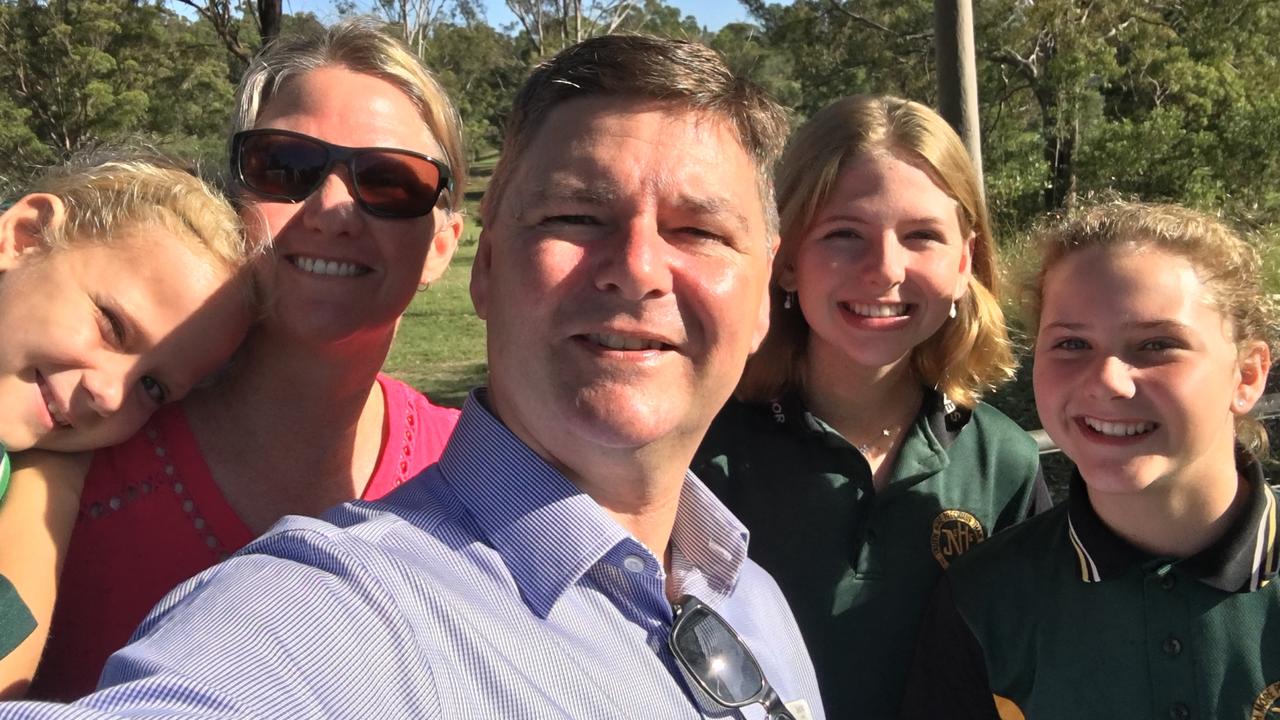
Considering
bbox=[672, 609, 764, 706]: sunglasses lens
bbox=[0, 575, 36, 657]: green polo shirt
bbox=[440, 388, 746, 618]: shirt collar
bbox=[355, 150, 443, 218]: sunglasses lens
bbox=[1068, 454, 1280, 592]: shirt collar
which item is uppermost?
bbox=[355, 150, 443, 218]: sunglasses lens

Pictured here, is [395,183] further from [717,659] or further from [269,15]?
[269,15]

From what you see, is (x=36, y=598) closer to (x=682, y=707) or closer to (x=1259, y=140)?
(x=682, y=707)

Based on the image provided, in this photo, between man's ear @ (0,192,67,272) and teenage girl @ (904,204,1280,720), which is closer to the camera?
man's ear @ (0,192,67,272)

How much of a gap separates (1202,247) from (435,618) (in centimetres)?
196

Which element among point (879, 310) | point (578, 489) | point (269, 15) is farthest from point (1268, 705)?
point (269, 15)

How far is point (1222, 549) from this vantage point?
86.4 inches

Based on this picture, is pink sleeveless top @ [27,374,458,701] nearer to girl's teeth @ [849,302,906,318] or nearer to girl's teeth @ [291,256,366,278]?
girl's teeth @ [291,256,366,278]

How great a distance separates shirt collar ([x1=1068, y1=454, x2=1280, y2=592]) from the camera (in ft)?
7.10

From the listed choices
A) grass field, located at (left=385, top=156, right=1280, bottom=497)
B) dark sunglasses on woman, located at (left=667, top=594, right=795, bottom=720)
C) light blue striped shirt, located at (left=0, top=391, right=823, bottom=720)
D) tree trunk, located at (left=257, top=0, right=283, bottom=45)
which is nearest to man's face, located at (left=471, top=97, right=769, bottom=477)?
light blue striped shirt, located at (left=0, top=391, right=823, bottom=720)

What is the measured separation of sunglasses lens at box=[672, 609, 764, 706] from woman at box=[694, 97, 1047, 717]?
76 centimetres

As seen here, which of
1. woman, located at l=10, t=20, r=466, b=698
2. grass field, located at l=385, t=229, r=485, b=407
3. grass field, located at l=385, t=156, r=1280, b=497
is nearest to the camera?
woman, located at l=10, t=20, r=466, b=698

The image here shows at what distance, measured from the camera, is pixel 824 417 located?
281cm

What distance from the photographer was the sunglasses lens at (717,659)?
1729 mm

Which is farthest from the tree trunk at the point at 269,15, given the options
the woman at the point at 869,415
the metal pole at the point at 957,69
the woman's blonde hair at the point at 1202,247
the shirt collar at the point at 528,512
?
the shirt collar at the point at 528,512
